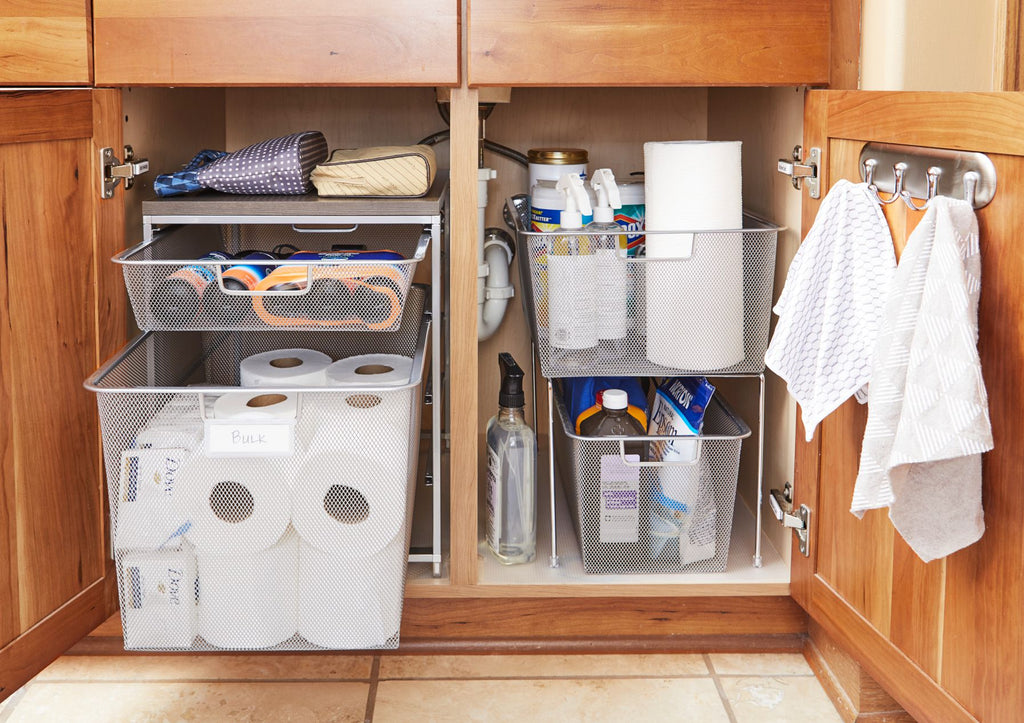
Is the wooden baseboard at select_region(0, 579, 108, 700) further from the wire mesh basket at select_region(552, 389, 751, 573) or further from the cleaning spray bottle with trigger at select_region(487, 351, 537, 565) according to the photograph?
the wire mesh basket at select_region(552, 389, 751, 573)

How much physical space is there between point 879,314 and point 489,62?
547 millimetres

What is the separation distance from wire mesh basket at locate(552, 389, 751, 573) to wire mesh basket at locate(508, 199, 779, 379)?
0.10 metres

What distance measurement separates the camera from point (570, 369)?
4.53 ft

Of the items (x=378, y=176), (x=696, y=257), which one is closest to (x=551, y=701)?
(x=696, y=257)

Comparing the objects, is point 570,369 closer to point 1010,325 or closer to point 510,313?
point 510,313

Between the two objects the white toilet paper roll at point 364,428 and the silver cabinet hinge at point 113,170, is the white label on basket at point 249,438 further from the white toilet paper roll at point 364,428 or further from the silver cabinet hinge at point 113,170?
the silver cabinet hinge at point 113,170

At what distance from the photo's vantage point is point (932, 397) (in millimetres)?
879

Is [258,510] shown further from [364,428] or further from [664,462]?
[664,462]

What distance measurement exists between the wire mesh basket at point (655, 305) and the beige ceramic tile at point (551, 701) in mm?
406

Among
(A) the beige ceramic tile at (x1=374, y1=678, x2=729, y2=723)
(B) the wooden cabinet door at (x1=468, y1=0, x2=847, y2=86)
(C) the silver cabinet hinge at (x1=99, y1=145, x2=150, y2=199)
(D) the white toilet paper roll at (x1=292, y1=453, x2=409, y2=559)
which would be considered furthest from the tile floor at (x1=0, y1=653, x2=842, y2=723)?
(B) the wooden cabinet door at (x1=468, y1=0, x2=847, y2=86)

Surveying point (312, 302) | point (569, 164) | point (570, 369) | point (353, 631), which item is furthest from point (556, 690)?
point (569, 164)

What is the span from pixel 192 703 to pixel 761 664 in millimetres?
747

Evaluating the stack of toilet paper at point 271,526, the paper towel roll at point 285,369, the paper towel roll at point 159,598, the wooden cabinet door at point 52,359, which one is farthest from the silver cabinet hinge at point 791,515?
the wooden cabinet door at point 52,359

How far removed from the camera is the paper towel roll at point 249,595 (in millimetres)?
1183
